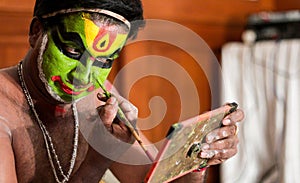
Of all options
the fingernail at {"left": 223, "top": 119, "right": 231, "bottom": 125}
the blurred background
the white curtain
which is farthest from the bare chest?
the white curtain

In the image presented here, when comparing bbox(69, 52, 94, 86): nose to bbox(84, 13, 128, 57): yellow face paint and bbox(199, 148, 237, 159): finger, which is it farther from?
bbox(199, 148, 237, 159): finger

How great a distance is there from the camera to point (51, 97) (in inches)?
50.2

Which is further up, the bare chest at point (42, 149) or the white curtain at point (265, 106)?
the bare chest at point (42, 149)

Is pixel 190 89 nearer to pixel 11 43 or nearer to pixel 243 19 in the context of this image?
pixel 243 19

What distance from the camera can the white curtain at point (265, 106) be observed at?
113 inches

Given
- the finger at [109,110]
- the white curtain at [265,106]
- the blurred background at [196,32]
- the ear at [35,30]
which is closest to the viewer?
the finger at [109,110]

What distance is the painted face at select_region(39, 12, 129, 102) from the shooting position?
121 cm

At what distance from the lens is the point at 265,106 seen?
302cm

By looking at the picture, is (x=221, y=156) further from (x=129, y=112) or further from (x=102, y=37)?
(x=102, y=37)

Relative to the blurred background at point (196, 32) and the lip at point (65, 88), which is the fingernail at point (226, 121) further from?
the blurred background at point (196, 32)

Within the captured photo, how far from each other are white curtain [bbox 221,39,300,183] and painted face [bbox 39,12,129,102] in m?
1.82

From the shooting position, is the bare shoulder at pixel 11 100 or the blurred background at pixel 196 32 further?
the blurred background at pixel 196 32

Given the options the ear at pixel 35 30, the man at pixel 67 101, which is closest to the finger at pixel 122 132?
the man at pixel 67 101

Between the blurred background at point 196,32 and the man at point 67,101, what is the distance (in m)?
1.24
